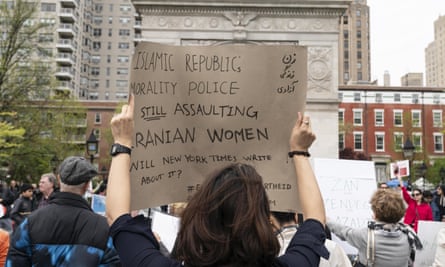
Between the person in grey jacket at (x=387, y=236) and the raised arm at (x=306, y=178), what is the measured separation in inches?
75.3

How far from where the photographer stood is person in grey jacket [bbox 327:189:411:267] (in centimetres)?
395

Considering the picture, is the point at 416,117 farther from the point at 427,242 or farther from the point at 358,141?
the point at 427,242

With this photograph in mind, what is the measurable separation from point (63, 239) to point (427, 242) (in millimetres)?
3937

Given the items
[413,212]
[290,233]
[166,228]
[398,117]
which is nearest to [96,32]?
[398,117]

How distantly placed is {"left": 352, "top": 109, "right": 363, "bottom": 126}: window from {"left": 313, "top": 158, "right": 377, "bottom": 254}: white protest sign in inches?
2240

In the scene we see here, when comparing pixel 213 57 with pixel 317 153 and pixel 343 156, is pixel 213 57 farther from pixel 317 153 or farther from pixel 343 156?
pixel 343 156

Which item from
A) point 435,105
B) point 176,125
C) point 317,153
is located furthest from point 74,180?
point 435,105

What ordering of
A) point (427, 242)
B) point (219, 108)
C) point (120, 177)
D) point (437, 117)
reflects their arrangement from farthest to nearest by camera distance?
1. point (437, 117)
2. point (427, 242)
3. point (219, 108)
4. point (120, 177)

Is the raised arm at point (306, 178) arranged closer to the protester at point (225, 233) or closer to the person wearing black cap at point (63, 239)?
the protester at point (225, 233)

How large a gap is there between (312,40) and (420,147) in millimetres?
40121

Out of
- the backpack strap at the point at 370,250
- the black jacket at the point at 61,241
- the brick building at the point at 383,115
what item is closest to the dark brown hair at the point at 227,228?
the black jacket at the point at 61,241

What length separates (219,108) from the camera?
273 centimetres

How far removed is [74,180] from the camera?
3086 millimetres

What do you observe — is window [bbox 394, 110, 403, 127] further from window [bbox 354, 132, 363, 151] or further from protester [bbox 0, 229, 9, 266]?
protester [bbox 0, 229, 9, 266]
